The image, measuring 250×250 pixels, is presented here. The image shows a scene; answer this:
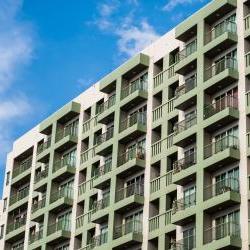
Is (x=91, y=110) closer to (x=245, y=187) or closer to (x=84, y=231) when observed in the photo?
(x=84, y=231)

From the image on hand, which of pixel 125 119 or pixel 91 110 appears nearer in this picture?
pixel 125 119

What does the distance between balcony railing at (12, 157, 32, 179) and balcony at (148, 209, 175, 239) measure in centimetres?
2450

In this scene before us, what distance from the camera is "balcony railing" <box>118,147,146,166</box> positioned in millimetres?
69938

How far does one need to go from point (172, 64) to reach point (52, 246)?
20.3 meters

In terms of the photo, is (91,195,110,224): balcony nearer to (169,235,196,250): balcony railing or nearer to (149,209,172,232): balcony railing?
(149,209,172,232): balcony railing

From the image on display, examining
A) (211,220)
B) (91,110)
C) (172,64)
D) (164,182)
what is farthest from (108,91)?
(211,220)

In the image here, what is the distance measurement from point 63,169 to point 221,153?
22.2 m

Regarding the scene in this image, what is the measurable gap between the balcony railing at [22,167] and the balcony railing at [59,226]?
10.9 metres

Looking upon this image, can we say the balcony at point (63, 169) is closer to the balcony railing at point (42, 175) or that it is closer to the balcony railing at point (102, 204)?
the balcony railing at point (42, 175)

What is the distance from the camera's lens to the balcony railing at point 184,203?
6285cm

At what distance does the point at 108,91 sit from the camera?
254ft

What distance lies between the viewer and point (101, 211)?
233ft

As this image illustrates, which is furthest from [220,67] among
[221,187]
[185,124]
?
[221,187]

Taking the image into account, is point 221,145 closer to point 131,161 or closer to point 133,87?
point 131,161
